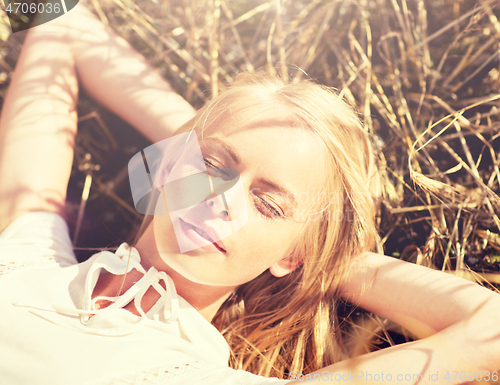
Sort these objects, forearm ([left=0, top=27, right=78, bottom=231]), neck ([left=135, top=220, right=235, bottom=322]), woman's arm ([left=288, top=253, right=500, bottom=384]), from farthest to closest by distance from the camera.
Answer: forearm ([left=0, top=27, right=78, bottom=231]) → neck ([left=135, top=220, right=235, bottom=322]) → woman's arm ([left=288, top=253, right=500, bottom=384])

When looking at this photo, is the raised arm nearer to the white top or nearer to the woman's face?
the white top

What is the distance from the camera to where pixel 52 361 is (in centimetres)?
80

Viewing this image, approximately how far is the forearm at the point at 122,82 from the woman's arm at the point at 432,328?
2.84 ft

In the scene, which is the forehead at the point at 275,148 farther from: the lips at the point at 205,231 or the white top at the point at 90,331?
the white top at the point at 90,331

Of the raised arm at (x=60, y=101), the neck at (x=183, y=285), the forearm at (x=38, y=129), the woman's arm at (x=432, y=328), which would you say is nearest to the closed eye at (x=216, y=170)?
the neck at (x=183, y=285)

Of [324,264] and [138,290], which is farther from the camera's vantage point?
[324,264]

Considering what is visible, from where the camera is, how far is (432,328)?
869 millimetres

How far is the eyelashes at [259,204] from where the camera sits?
34.9 inches

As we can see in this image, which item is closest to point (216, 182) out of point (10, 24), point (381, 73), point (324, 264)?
point (324, 264)

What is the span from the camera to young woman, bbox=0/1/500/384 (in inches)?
32.1

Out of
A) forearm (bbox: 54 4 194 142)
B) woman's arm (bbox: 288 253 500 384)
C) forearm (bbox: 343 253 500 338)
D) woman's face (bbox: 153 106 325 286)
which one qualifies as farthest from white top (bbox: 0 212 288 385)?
forearm (bbox: 54 4 194 142)

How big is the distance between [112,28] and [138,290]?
1.14 metres

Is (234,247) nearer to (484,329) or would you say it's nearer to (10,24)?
(484,329)

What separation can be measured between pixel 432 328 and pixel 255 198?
0.53m
